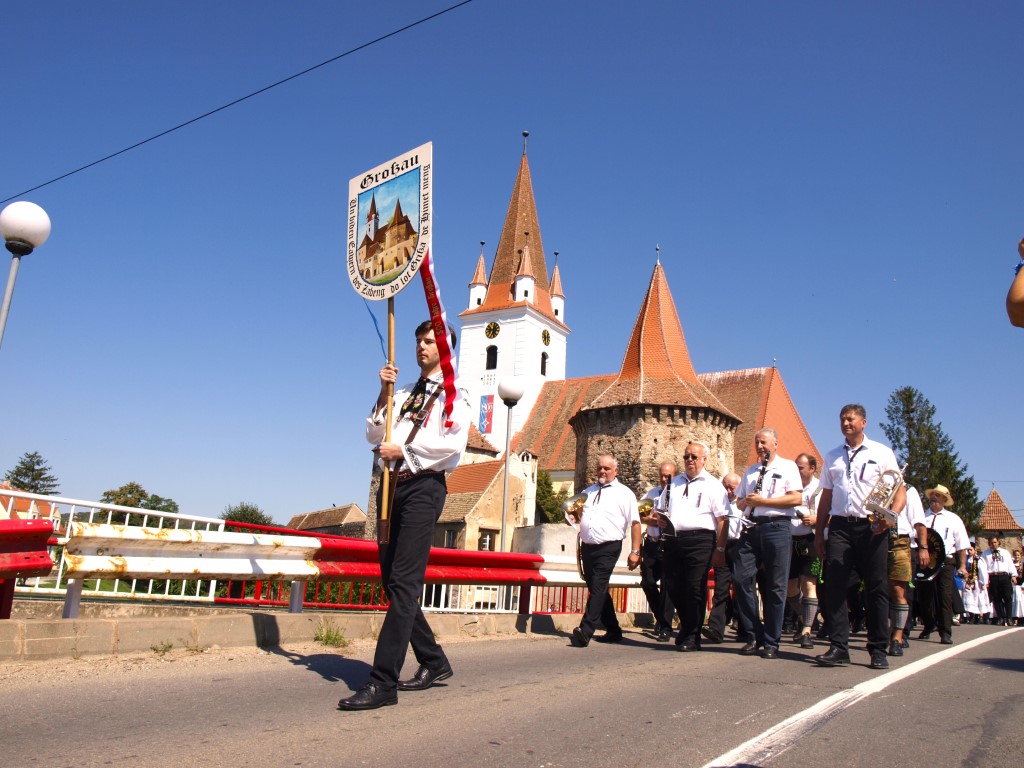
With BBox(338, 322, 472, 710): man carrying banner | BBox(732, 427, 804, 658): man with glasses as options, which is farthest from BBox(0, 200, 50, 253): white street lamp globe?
BBox(732, 427, 804, 658): man with glasses

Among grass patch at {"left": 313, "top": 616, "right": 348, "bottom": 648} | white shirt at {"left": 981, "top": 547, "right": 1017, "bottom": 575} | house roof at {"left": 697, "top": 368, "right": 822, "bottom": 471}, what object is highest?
house roof at {"left": 697, "top": 368, "right": 822, "bottom": 471}

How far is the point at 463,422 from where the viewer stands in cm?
484

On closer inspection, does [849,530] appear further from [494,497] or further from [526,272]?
[526,272]

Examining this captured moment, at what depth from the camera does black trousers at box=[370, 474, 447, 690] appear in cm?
457

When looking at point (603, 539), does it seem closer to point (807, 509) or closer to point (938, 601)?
point (807, 509)

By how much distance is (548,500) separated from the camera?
5694 cm

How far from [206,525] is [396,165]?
15.7 ft

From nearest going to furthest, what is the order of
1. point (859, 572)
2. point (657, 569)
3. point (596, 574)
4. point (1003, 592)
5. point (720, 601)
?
point (859, 572), point (596, 574), point (720, 601), point (657, 569), point (1003, 592)

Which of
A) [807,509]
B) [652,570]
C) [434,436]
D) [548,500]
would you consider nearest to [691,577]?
[652,570]

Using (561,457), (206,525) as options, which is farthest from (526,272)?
(206,525)

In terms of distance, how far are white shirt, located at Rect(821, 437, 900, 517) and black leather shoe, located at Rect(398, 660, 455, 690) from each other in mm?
3630

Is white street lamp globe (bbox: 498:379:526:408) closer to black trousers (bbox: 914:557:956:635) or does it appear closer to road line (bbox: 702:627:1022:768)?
black trousers (bbox: 914:557:956:635)

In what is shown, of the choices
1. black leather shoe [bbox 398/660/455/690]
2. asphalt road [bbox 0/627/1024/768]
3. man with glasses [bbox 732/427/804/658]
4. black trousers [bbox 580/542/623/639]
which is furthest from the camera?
black trousers [bbox 580/542/623/639]

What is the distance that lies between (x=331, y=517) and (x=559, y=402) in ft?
75.1
